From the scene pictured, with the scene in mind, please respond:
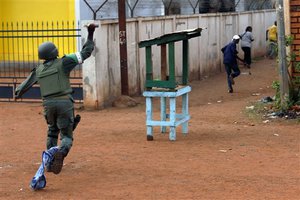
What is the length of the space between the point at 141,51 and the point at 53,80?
8.95 metres

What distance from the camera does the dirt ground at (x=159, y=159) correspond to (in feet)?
23.0

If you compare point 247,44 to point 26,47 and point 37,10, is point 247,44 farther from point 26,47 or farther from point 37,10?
point 26,47

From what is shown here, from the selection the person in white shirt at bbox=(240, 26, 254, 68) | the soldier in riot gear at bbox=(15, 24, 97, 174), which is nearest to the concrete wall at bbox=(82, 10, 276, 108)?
the person in white shirt at bbox=(240, 26, 254, 68)

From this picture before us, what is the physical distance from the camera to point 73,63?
7715mm

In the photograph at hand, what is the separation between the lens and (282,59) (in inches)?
468

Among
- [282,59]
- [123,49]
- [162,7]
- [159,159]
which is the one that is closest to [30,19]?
[162,7]

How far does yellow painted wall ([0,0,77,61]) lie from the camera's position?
21314 millimetres

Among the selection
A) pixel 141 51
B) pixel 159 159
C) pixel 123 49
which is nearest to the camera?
pixel 159 159

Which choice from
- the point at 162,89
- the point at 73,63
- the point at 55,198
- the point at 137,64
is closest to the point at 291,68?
the point at 162,89

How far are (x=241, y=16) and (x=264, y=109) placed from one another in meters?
12.6

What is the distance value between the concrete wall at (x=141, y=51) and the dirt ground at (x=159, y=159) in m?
0.76

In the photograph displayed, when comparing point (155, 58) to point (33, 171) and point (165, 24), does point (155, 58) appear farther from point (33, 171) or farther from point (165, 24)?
point (33, 171)

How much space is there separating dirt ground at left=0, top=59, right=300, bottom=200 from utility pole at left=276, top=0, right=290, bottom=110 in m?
0.59

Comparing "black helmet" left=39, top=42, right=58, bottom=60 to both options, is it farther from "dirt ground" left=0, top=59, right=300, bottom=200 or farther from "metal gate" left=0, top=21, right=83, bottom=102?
"metal gate" left=0, top=21, right=83, bottom=102
